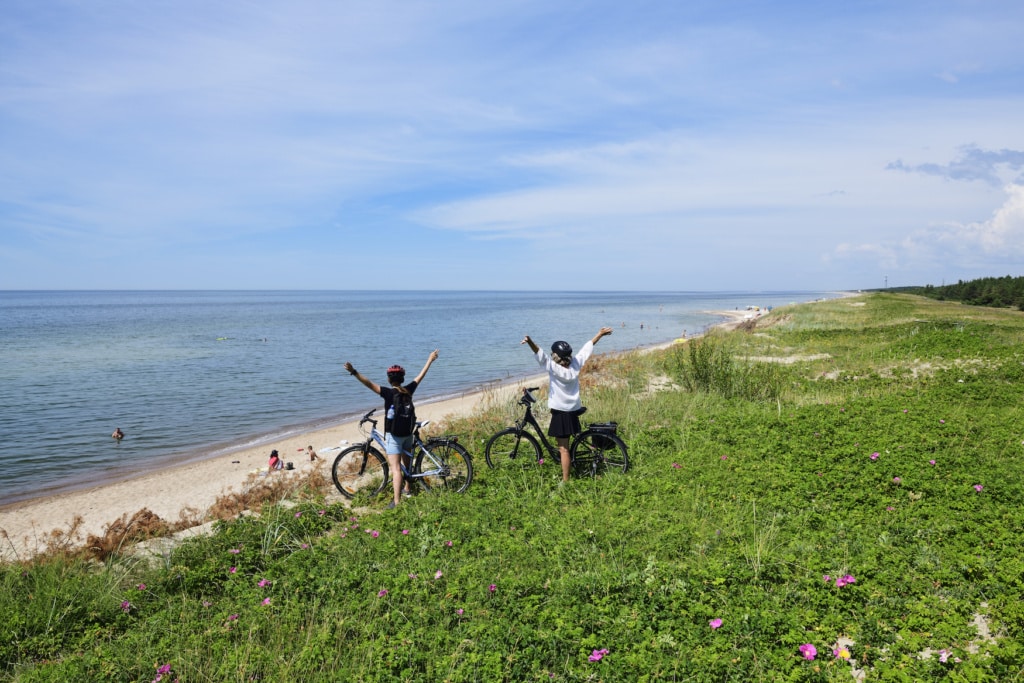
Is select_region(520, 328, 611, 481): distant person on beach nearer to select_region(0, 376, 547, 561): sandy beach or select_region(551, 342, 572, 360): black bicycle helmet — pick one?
select_region(551, 342, 572, 360): black bicycle helmet

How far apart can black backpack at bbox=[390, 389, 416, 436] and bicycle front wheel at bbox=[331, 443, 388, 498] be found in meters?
1.05

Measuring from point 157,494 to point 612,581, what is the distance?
14.0m

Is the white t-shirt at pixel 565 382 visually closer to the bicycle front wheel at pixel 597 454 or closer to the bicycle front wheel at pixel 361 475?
the bicycle front wheel at pixel 597 454

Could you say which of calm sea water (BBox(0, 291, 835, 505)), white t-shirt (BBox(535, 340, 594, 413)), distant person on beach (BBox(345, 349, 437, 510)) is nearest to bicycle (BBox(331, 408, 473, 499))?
distant person on beach (BBox(345, 349, 437, 510))

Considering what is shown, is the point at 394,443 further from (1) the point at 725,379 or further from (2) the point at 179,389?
(2) the point at 179,389

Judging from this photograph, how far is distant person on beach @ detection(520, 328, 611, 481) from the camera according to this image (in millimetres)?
8977

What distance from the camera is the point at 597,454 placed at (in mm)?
9844

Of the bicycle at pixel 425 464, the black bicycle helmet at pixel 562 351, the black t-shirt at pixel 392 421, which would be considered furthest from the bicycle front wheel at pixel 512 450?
the black bicycle helmet at pixel 562 351

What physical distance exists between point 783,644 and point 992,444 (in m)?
7.57

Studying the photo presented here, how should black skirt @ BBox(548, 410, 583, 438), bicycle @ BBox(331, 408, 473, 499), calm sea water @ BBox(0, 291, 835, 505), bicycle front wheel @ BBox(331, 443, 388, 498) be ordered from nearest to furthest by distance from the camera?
black skirt @ BBox(548, 410, 583, 438)
bicycle @ BBox(331, 408, 473, 499)
bicycle front wheel @ BBox(331, 443, 388, 498)
calm sea water @ BBox(0, 291, 835, 505)

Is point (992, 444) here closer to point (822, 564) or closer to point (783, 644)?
point (822, 564)

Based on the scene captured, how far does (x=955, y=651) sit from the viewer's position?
14.9 ft

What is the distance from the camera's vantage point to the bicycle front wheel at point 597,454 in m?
9.67

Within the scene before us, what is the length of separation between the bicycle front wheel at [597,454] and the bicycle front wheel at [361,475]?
11.3 feet
